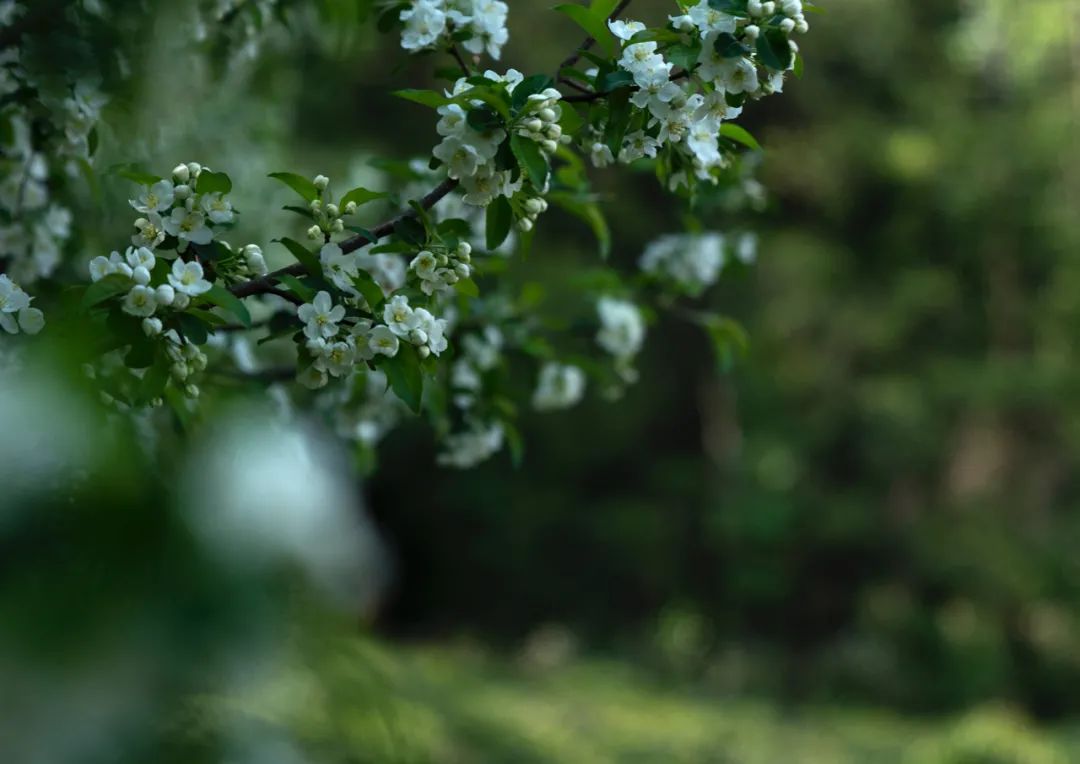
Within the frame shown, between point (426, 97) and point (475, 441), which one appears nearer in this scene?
point (426, 97)

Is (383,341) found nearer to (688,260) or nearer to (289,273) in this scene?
(289,273)

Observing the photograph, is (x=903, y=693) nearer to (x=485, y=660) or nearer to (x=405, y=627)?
(x=485, y=660)

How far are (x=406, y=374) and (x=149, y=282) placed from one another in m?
0.24

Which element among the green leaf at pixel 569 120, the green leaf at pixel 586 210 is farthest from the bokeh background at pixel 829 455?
the green leaf at pixel 569 120

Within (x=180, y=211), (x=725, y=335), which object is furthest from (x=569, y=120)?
(x=725, y=335)

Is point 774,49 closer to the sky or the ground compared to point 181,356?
closer to the sky

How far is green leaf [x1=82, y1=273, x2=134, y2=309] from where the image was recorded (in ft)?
3.41

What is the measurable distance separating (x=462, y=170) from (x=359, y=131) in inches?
254

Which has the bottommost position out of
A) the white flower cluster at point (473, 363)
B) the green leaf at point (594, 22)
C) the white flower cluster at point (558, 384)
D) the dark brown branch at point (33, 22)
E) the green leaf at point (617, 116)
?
the green leaf at point (617, 116)

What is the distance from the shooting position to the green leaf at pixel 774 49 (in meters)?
1.09

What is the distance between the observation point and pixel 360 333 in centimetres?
115

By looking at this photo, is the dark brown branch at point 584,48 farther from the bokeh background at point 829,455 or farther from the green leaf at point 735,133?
the bokeh background at point 829,455

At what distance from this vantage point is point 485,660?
774 centimetres

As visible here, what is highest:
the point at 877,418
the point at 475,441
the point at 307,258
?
the point at 877,418
